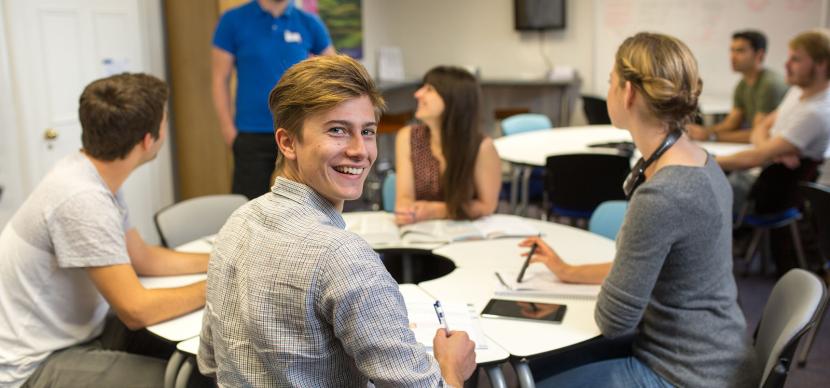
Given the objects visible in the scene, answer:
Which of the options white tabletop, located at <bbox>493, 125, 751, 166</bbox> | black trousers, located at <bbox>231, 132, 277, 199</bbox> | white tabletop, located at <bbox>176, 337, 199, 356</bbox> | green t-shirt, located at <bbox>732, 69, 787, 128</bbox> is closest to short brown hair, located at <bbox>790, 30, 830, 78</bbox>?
white tabletop, located at <bbox>493, 125, 751, 166</bbox>

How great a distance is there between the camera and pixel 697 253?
1839mm

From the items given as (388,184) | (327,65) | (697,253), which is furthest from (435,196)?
(327,65)

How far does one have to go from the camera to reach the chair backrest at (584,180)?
3963 mm

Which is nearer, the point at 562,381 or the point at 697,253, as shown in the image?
the point at 697,253

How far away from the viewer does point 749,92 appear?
16.8ft

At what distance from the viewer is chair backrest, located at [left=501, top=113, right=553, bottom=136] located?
5.62m

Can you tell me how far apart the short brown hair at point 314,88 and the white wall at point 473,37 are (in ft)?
19.5

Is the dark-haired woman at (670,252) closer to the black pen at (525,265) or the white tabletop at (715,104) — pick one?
the black pen at (525,265)

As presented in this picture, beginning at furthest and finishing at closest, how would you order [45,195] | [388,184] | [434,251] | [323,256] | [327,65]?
[388,184] < [434,251] < [45,195] < [327,65] < [323,256]

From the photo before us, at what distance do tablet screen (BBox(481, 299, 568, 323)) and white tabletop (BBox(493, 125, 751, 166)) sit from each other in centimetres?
223

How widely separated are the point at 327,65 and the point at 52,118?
3006 mm

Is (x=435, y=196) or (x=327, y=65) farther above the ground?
(x=327, y=65)

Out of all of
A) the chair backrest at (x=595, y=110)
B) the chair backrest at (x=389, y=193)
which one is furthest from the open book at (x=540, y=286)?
the chair backrest at (x=595, y=110)

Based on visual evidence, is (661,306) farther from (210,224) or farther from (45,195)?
(210,224)
